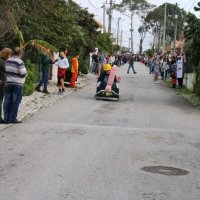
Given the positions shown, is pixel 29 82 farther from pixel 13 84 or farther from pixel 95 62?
pixel 95 62

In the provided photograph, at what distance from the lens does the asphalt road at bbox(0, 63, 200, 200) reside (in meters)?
7.11

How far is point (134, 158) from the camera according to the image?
30.8 feet

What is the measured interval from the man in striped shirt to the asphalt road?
23.7 inches

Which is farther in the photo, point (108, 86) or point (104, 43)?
point (104, 43)

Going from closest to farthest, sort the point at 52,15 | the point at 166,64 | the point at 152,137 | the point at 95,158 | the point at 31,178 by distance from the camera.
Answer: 1. the point at 31,178
2. the point at 95,158
3. the point at 152,137
4. the point at 52,15
5. the point at 166,64

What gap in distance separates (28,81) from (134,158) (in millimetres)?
12347

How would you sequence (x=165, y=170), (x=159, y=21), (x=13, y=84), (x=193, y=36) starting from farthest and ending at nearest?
(x=159, y=21), (x=193, y=36), (x=13, y=84), (x=165, y=170)

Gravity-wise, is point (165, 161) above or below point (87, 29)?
below

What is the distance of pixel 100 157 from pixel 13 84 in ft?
14.9

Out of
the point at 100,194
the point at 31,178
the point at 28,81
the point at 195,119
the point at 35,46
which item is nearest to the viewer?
the point at 100,194

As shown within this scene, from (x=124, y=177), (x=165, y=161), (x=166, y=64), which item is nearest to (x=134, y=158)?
(x=165, y=161)

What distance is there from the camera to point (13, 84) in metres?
13.1

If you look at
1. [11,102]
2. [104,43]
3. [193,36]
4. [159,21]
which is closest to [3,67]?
[11,102]

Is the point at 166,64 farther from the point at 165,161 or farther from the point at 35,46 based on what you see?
the point at 165,161
